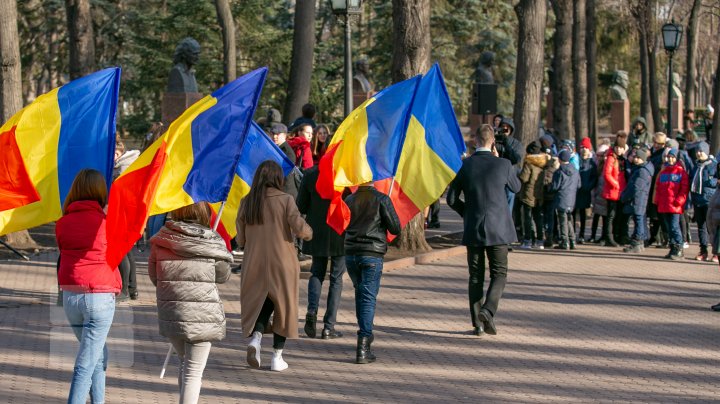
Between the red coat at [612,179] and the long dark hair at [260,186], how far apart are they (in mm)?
10548

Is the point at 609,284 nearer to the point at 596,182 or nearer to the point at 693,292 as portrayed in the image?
the point at 693,292

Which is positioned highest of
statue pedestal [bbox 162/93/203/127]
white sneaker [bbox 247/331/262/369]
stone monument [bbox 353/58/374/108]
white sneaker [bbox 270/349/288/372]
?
stone monument [bbox 353/58/374/108]

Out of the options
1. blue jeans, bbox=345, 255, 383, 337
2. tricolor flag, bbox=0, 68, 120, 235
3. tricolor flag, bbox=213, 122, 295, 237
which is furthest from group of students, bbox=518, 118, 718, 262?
tricolor flag, bbox=0, 68, 120, 235

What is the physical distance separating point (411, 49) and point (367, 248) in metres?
7.91

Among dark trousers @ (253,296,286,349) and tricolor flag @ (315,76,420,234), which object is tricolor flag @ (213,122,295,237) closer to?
tricolor flag @ (315,76,420,234)

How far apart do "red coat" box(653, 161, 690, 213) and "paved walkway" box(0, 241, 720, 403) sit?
1983 millimetres

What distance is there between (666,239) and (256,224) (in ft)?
37.7

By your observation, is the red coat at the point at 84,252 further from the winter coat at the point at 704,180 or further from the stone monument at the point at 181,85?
the stone monument at the point at 181,85

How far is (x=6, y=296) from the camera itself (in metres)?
13.6

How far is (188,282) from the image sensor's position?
750cm

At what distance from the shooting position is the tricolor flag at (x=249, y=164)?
33.8 ft

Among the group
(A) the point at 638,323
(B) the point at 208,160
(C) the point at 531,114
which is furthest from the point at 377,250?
(C) the point at 531,114

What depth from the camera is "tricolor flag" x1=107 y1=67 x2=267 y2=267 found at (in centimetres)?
773

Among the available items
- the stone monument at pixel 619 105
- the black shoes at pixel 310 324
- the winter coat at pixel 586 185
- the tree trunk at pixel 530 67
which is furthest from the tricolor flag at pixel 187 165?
the stone monument at pixel 619 105
